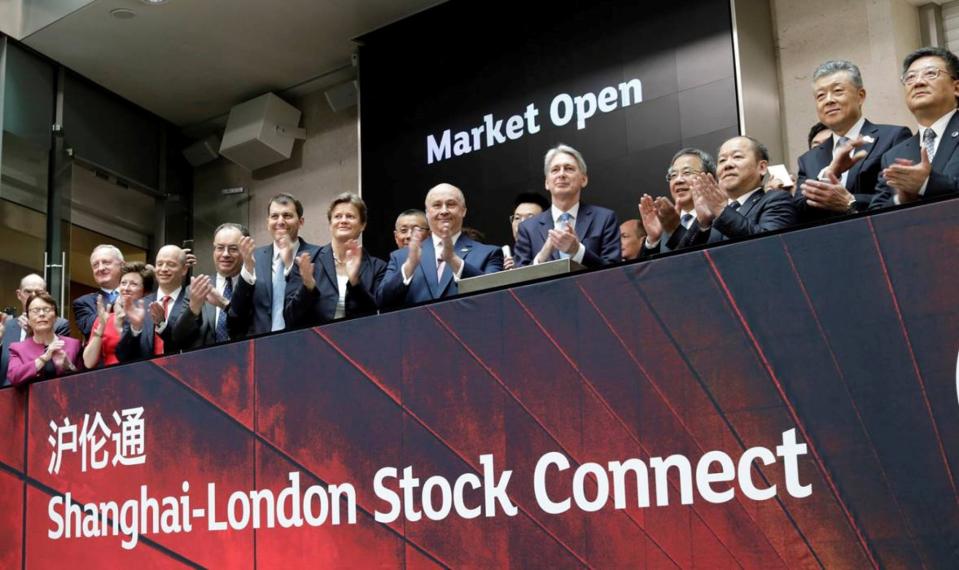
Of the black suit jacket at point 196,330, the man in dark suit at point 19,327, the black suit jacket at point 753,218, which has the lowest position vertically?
the black suit jacket at point 196,330

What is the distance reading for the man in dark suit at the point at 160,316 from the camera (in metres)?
4.80

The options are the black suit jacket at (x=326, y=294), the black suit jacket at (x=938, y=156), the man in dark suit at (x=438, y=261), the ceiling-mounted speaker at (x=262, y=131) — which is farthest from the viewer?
the ceiling-mounted speaker at (x=262, y=131)

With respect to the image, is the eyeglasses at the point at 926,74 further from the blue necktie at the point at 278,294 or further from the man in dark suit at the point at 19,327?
the man in dark suit at the point at 19,327

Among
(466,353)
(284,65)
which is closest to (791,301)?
(466,353)

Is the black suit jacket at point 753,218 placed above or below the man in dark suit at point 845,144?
below

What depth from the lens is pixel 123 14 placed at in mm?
8281

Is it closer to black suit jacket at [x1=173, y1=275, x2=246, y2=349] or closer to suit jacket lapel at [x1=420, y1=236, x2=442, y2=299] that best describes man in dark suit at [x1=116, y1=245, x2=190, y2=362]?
black suit jacket at [x1=173, y1=275, x2=246, y2=349]

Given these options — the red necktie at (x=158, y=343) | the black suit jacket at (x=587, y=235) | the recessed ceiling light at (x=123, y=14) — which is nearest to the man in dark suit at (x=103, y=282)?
the red necktie at (x=158, y=343)

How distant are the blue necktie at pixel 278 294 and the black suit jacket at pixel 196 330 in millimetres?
151

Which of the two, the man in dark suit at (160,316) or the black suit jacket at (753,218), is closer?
the black suit jacket at (753,218)

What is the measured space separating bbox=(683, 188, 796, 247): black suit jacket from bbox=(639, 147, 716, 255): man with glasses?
22 centimetres

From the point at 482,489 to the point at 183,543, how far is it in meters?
1.41

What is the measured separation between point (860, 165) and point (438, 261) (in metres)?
1.64

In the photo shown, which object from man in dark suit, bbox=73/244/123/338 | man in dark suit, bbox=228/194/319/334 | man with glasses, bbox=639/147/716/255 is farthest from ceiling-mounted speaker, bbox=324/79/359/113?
man with glasses, bbox=639/147/716/255
